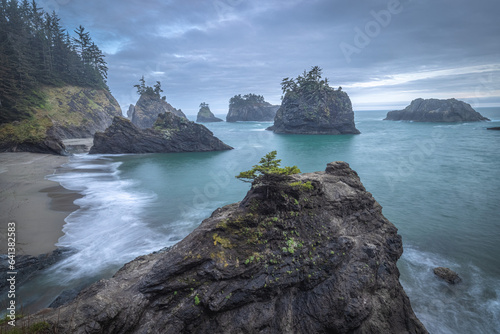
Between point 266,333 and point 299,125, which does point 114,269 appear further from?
point 299,125

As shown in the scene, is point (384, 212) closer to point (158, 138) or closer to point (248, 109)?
point (158, 138)

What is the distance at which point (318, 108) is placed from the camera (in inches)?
3565

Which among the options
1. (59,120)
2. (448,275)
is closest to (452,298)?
(448,275)

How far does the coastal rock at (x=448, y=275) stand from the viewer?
13.5 meters

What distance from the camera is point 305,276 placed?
352 inches

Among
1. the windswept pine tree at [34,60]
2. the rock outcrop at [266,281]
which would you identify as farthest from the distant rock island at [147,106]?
the rock outcrop at [266,281]

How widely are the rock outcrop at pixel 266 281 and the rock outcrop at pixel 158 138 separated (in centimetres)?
4920

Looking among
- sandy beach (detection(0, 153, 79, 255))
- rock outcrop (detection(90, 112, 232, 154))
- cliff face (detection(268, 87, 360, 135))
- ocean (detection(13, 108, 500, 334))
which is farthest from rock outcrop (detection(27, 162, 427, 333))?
cliff face (detection(268, 87, 360, 135))

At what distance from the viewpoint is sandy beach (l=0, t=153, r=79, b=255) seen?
15.2 metres

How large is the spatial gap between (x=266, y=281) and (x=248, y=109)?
177496mm

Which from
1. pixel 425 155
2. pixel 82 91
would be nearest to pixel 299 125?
pixel 425 155

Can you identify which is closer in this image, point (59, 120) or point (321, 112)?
point (59, 120)

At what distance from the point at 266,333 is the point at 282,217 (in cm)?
395

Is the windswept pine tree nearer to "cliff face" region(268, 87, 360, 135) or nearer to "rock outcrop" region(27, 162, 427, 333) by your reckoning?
"rock outcrop" region(27, 162, 427, 333)
